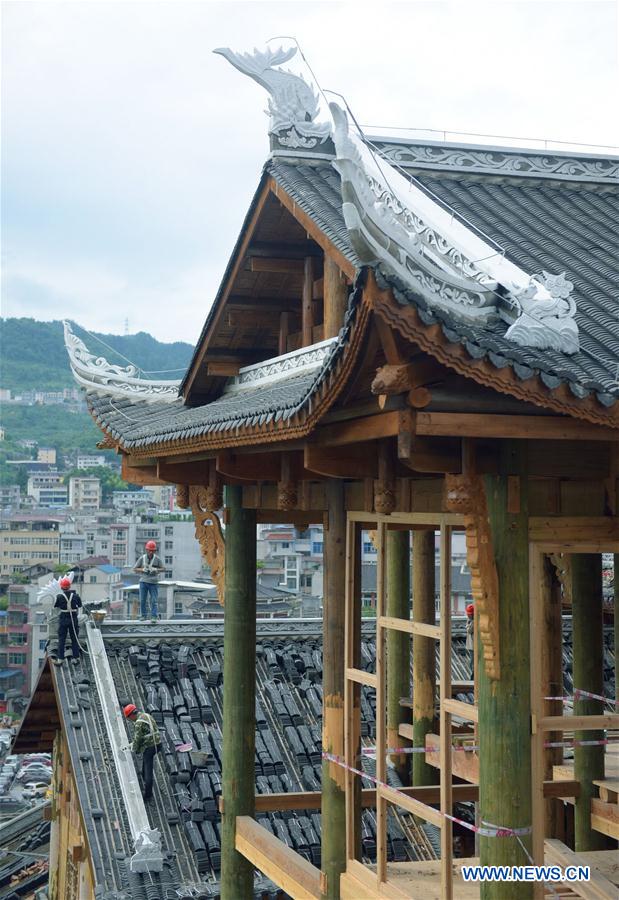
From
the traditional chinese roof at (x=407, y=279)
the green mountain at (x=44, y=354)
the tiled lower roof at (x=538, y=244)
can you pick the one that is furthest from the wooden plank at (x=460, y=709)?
the green mountain at (x=44, y=354)

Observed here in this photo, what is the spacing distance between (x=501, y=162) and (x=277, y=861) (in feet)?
22.3

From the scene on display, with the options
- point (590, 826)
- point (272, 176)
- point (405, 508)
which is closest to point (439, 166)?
point (272, 176)

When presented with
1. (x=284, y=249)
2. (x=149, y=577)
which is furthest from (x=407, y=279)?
(x=149, y=577)

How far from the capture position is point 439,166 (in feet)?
35.9

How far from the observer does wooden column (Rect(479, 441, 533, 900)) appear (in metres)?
6.36

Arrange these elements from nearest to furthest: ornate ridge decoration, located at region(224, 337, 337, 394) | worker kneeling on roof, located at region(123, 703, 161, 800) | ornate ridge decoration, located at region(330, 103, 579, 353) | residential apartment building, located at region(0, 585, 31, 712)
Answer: ornate ridge decoration, located at region(330, 103, 579, 353), ornate ridge decoration, located at region(224, 337, 337, 394), worker kneeling on roof, located at region(123, 703, 161, 800), residential apartment building, located at region(0, 585, 31, 712)

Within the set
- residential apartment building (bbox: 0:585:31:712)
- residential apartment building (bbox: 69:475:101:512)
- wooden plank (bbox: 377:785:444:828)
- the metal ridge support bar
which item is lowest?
residential apartment building (bbox: 0:585:31:712)

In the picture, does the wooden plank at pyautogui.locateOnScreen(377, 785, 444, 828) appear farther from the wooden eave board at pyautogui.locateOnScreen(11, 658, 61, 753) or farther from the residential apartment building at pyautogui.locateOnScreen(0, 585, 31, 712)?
the residential apartment building at pyautogui.locateOnScreen(0, 585, 31, 712)

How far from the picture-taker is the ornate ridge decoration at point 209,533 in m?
11.6

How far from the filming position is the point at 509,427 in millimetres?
6098

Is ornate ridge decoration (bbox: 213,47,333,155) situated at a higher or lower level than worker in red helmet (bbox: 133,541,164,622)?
higher

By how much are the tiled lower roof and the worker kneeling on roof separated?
794cm

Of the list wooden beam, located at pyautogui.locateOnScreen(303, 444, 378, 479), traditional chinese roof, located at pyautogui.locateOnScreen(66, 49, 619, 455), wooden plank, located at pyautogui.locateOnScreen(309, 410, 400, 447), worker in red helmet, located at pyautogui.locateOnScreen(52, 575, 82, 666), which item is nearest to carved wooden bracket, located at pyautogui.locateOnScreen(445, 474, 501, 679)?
wooden plank, located at pyautogui.locateOnScreen(309, 410, 400, 447)

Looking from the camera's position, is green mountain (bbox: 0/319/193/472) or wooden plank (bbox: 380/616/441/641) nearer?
wooden plank (bbox: 380/616/441/641)
